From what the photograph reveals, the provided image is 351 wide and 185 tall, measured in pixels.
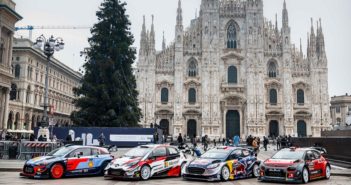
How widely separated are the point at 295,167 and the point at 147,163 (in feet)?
17.5

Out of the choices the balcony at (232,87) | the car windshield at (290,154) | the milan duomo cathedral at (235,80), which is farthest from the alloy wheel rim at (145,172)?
the balcony at (232,87)

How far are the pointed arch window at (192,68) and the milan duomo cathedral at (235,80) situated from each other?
143mm

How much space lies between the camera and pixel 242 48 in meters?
52.9

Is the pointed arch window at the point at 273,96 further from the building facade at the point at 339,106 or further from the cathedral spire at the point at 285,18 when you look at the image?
the building facade at the point at 339,106

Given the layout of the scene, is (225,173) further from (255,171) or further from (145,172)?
(145,172)

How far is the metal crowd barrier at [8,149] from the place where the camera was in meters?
20.6

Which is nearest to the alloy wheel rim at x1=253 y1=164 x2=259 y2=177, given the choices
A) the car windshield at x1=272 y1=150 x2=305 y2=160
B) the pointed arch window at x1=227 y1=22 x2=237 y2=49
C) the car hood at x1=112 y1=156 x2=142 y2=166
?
the car windshield at x1=272 y1=150 x2=305 y2=160

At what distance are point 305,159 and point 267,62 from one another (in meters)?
40.3

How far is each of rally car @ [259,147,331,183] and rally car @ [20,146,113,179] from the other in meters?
6.45

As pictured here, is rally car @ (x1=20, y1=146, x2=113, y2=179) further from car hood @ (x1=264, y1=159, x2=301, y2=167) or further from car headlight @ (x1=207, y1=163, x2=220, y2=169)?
car hood @ (x1=264, y1=159, x2=301, y2=167)

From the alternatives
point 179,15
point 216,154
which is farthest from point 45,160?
point 179,15

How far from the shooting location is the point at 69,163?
14.0m

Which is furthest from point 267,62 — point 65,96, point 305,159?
point 305,159

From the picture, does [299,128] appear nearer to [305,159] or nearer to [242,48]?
[242,48]
